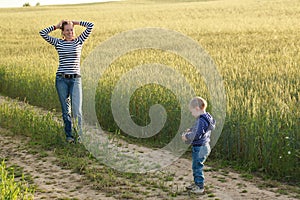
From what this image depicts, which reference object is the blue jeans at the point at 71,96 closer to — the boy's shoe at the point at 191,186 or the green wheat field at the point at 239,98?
the green wheat field at the point at 239,98

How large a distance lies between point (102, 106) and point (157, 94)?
1328 mm

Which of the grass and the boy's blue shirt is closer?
the boy's blue shirt

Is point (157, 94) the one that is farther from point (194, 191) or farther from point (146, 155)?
point (194, 191)

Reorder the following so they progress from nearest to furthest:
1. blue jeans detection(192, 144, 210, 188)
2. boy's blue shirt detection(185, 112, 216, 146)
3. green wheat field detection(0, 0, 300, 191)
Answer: boy's blue shirt detection(185, 112, 216, 146) < blue jeans detection(192, 144, 210, 188) < green wheat field detection(0, 0, 300, 191)

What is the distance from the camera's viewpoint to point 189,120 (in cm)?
882

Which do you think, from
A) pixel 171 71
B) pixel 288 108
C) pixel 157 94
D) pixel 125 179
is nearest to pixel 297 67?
pixel 171 71

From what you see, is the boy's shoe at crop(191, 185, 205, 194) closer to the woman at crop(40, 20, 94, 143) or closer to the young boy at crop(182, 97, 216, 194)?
the young boy at crop(182, 97, 216, 194)

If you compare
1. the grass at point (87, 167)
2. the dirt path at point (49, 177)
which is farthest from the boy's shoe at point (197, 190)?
the dirt path at point (49, 177)

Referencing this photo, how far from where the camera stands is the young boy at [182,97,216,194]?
6.26 m

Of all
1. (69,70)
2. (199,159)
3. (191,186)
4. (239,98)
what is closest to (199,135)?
(199,159)

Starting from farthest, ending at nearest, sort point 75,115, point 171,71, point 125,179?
point 171,71 → point 75,115 → point 125,179

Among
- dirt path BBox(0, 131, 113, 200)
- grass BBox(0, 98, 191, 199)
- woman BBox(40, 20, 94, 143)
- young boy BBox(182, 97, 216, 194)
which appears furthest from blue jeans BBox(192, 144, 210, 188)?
woman BBox(40, 20, 94, 143)

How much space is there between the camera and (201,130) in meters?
6.27

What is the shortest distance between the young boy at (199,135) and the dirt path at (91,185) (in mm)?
179
